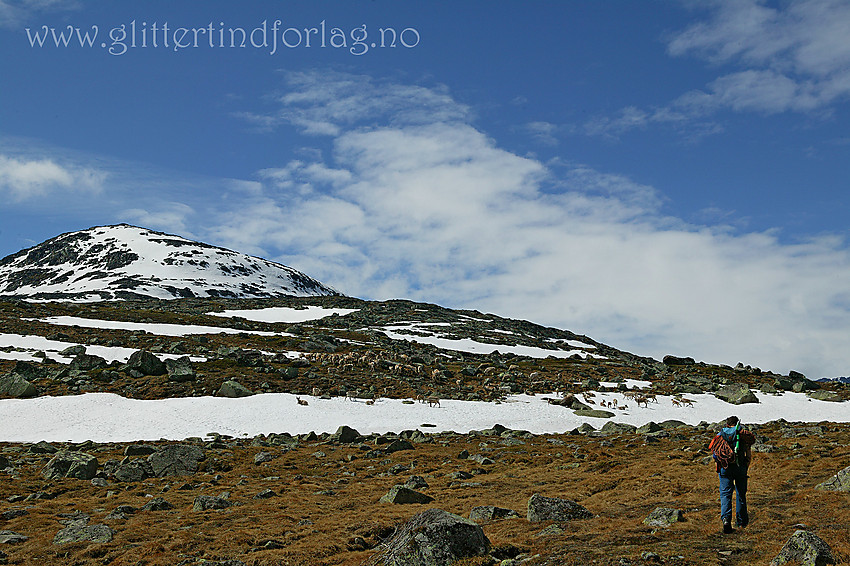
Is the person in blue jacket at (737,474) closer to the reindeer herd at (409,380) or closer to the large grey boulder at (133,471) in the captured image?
the large grey boulder at (133,471)

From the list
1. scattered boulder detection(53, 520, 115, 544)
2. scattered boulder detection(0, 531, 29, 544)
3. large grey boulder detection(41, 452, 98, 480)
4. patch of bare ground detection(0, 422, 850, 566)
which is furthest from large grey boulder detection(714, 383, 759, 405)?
scattered boulder detection(0, 531, 29, 544)

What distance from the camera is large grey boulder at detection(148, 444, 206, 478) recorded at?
2462cm

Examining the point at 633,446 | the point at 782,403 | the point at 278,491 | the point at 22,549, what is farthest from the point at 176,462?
the point at 782,403

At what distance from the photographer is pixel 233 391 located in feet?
135

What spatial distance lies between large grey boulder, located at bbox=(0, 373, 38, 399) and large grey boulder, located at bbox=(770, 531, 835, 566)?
148ft

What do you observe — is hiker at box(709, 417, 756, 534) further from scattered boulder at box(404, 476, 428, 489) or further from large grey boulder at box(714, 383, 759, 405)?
large grey boulder at box(714, 383, 759, 405)

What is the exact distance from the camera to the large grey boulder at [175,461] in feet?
80.8

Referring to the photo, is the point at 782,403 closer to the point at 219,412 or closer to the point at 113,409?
the point at 219,412

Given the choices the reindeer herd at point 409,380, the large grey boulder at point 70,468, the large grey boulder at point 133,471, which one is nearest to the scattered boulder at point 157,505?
the large grey boulder at point 133,471

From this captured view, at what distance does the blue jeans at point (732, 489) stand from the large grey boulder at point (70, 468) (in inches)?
965

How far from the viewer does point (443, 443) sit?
1268 inches

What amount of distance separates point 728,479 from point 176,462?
2277 centimetres

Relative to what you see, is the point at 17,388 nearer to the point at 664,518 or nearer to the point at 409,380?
the point at 409,380

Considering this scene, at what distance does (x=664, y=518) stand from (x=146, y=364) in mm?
43902
